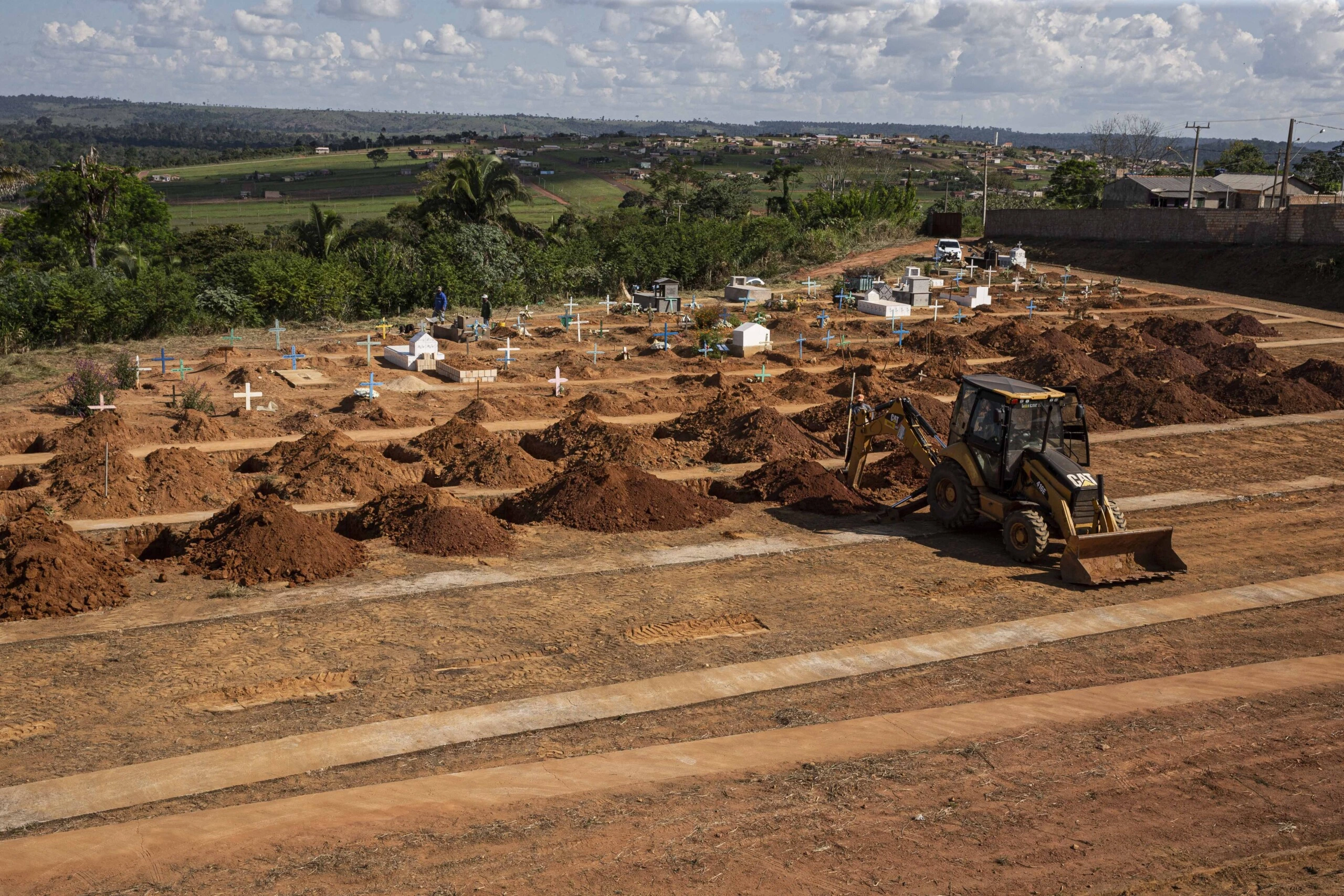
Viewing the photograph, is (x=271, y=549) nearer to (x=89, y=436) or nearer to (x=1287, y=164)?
(x=89, y=436)

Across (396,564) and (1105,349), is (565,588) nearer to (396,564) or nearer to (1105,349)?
(396,564)

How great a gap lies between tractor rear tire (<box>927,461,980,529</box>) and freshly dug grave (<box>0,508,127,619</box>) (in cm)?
1118

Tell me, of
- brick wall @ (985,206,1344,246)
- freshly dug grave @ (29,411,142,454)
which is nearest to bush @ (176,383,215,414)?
freshly dug grave @ (29,411,142,454)

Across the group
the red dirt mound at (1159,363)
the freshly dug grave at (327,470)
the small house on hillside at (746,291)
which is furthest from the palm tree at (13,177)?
the red dirt mound at (1159,363)

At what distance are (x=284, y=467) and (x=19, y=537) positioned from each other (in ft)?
19.6

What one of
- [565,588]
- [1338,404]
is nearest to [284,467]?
[565,588]

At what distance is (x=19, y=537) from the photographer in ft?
47.7

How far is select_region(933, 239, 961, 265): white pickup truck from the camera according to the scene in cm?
5725

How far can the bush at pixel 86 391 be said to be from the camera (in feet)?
82.1

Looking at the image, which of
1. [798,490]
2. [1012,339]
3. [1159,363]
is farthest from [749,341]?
[798,490]

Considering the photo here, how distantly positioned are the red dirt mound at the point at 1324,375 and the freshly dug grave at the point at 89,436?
86.9 feet

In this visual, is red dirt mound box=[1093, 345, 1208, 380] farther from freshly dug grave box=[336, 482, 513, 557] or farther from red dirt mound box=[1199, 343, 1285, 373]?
freshly dug grave box=[336, 482, 513, 557]

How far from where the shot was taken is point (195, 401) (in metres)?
25.4

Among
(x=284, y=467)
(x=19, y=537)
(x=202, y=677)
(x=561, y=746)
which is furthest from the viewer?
(x=284, y=467)
